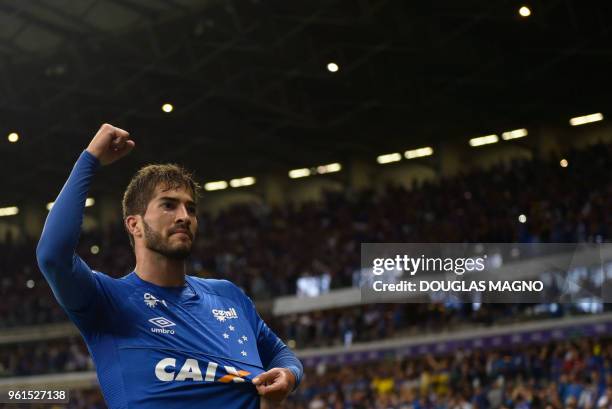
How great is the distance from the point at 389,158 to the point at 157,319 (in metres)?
28.9

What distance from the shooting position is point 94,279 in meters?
2.85

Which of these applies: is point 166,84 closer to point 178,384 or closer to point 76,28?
point 76,28

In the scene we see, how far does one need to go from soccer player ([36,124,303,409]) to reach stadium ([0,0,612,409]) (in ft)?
43.3

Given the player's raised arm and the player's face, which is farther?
the player's face

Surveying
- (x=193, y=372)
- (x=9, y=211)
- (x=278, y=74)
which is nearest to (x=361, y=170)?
(x=278, y=74)

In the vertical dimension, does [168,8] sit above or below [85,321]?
above

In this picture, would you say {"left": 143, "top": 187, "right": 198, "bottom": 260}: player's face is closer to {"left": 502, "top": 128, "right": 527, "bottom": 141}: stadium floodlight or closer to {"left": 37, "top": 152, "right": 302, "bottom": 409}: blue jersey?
{"left": 37, "top": 152, "right": 302, "bottom": 409}: blue jersey

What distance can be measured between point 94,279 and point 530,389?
1533cm

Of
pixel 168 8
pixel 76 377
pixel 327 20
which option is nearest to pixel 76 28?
pixel 168 8

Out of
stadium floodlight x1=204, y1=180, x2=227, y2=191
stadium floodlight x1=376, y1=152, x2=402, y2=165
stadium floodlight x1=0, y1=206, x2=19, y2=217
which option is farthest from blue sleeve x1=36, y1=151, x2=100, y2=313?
stadium floodlight x1=204, y1=180, x2=227, y2=191

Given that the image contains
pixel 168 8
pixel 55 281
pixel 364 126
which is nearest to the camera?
pixel 55 281

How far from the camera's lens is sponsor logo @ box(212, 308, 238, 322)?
10.2 feet

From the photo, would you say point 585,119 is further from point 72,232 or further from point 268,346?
point 72,232

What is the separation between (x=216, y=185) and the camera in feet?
111
